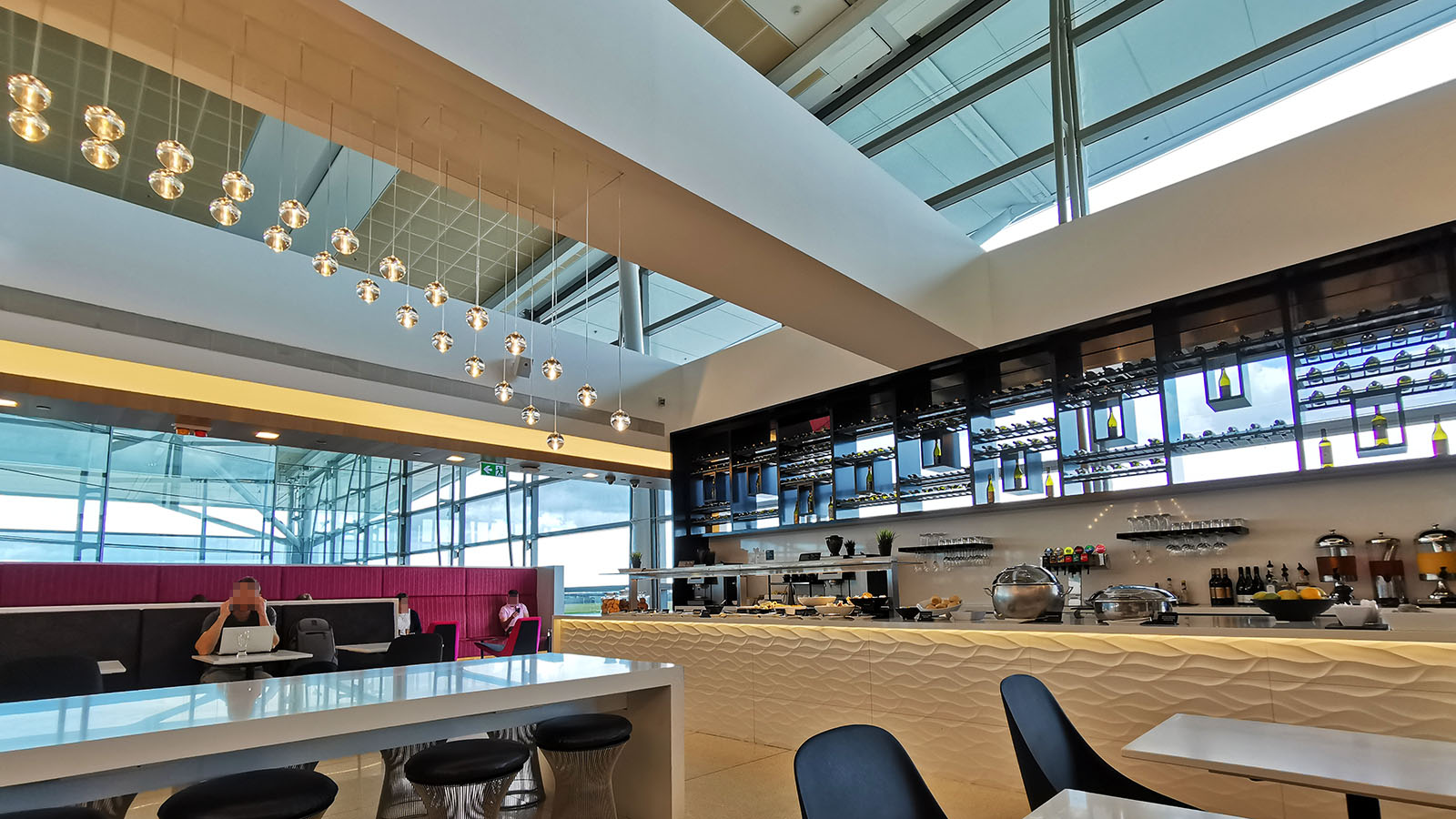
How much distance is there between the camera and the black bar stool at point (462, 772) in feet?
8.61

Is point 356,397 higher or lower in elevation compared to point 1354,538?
higher

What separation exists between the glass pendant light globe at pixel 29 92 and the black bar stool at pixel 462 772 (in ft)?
8.21

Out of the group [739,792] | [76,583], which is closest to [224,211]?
[739,792]

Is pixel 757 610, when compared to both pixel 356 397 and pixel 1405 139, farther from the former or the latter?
pixel 1405 139

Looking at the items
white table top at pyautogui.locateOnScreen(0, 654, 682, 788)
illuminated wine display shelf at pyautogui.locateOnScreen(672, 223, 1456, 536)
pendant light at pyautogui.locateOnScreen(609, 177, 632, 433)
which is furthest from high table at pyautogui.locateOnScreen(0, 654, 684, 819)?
illuminated wine display shelf at pyautogui.locateOnScreen(672, 223, 1456, 536)

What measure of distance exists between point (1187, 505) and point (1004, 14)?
14.8ft

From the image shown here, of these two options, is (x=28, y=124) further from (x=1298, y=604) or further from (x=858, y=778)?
(x=1298, y=604)

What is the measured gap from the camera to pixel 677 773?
138 inches

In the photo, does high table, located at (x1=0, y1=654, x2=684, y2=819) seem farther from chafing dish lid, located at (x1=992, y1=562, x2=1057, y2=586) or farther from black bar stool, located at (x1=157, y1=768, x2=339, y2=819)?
chafing dish lid, located at (x1=992, y1=562, x2=1057, y2=586)

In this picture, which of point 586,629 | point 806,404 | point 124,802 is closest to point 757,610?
point 586,629

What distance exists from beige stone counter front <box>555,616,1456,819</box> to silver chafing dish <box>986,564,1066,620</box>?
0.13m

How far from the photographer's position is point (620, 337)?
10844 mm

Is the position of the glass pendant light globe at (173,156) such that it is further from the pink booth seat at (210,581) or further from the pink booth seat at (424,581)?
the pink booth seat at (424,581)

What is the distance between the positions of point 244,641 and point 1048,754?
608 cm
